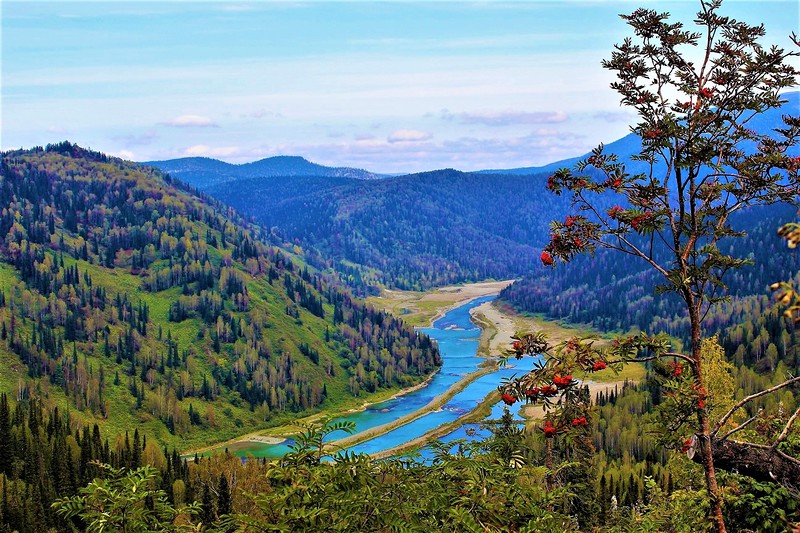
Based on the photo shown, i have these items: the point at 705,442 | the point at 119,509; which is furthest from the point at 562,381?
the point at 119,509

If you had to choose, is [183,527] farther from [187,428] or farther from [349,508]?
[187,428]

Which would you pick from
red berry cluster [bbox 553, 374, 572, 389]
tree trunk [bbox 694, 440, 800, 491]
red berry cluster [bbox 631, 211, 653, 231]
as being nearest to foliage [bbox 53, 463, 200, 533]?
red berry cluster [bbox 553, 374, 572, 389]

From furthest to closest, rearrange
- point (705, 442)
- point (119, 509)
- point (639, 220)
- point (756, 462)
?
point (756, 462)
point (119, 509)
point (705, 442)
point (639, 220)

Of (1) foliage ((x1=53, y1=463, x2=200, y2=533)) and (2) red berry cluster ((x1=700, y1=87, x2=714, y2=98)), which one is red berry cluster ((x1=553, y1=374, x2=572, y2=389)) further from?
(1) foliage ((x1=53, y1=463, x2=200, y2=533))

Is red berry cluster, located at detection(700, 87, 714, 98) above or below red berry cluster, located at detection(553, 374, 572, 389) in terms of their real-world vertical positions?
above

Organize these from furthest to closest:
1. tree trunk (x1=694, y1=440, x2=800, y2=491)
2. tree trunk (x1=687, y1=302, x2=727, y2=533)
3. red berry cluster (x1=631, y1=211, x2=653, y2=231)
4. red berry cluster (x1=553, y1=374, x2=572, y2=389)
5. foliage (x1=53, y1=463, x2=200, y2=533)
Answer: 1. tree trunk (x1=694, y1=440, x2=800, y2=491)
2. foliage (x1=53, y1=463, x2=200, y2=533)
3. red berry cluster (x1=631, y1=211, x2=653, y2=231)
4. tree trunk (x1=687, y1=302, x2=727, y2=533)
5. red berry cluster (x1=553, y1=374, x2=572, y2=389)

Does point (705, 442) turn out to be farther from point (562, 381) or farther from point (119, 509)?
→ point (119, 509)

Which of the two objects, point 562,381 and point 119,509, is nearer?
point 562,381

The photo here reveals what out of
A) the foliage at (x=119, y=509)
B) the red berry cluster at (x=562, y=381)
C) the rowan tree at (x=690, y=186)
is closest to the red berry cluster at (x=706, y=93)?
the rowan tree at (x=690, y=186)

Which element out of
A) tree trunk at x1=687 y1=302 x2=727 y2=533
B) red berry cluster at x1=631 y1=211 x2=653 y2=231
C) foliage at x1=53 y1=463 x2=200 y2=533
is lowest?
foliage at x1=53 y1=463 x2=200 y2=533

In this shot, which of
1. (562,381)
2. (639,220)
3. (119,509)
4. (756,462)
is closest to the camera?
(562,381)

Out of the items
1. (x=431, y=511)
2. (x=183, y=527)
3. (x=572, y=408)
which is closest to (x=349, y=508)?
(x=431, y=511)

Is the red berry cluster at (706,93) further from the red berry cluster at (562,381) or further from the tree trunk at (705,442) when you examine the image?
the red berry cluster at (562,381)
